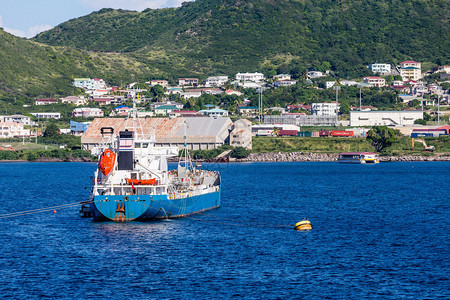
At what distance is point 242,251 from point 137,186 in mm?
14079

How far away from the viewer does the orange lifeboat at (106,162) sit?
6619 cm

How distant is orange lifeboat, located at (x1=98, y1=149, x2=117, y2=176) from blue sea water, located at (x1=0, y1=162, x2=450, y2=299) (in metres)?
5.34

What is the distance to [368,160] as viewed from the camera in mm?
180625

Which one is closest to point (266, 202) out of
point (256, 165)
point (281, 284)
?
point (281, 284)

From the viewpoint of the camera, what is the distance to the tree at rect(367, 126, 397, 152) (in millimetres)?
185500

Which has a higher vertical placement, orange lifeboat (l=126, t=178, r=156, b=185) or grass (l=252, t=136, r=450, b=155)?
grass (l=252, t=136, r=450, b=155)

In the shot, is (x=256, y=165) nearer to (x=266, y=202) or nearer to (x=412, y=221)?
(x=266, y=202)

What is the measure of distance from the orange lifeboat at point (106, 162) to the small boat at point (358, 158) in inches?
4673

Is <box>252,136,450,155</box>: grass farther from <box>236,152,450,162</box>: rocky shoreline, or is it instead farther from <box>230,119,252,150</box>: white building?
<box>230,119,252,150</box>: white building

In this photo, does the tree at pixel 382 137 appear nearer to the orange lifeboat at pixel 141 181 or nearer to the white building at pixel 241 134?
the white building at pixel 241 134

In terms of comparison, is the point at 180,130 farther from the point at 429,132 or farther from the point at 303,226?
the point at 303,226

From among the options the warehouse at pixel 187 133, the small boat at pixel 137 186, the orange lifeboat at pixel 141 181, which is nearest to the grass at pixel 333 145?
the warehouse at pixel 187 133

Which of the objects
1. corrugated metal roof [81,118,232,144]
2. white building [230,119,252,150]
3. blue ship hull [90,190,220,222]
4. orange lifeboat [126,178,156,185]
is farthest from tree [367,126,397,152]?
orange lifeboat [126,178,156,185]

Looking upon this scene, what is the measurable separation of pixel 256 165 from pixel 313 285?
124 meters
